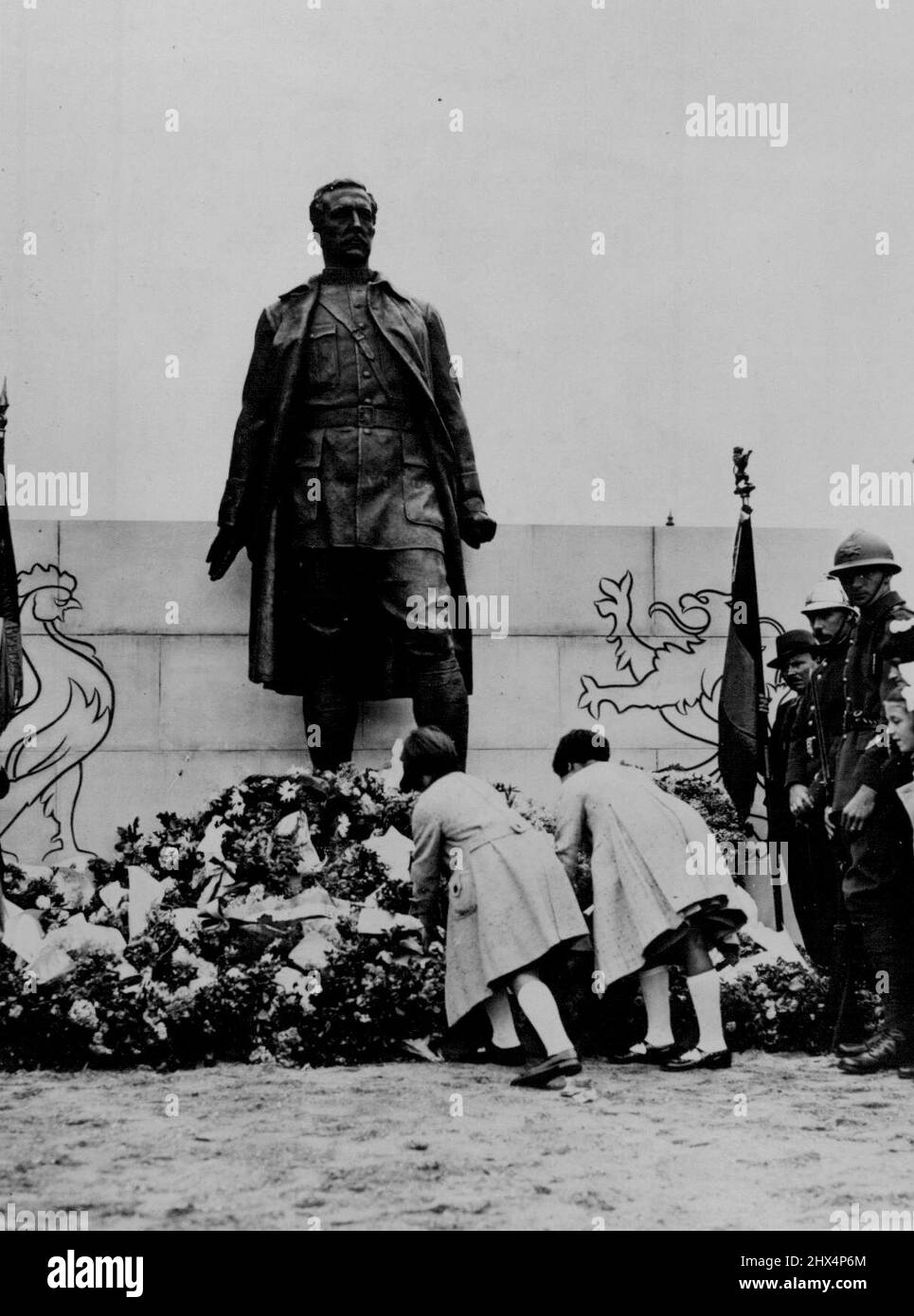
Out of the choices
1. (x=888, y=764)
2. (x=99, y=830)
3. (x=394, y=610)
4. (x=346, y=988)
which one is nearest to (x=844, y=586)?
(x=888, y=764)

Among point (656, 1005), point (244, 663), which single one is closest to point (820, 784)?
point (656, 1005)

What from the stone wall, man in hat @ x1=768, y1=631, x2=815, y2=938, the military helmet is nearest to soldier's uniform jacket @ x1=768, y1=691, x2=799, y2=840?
man in hat @ x1=768, y1=631, x2=815, y2=938

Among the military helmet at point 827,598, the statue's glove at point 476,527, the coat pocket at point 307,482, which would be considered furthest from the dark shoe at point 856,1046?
the coat pocket at point 307,482

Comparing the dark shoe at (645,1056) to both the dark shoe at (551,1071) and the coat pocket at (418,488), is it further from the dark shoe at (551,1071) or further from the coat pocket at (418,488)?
the coat pocket at (418,488)

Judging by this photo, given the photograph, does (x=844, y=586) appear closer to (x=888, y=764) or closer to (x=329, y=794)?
(x=888, y=764)

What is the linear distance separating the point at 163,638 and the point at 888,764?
320 cm

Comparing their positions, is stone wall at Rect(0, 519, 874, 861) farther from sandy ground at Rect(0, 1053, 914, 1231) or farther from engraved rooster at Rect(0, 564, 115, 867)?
sandy ground at Rect(0, 1053, 914, 1231)

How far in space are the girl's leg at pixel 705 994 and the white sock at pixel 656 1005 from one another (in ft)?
0.34

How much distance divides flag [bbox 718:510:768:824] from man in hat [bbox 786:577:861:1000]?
194 millimetres

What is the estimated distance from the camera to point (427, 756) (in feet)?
25.0

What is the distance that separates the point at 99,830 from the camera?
8.24 meters

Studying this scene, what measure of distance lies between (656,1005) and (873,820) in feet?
4.08

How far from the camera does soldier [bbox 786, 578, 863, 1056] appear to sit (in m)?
7.80
